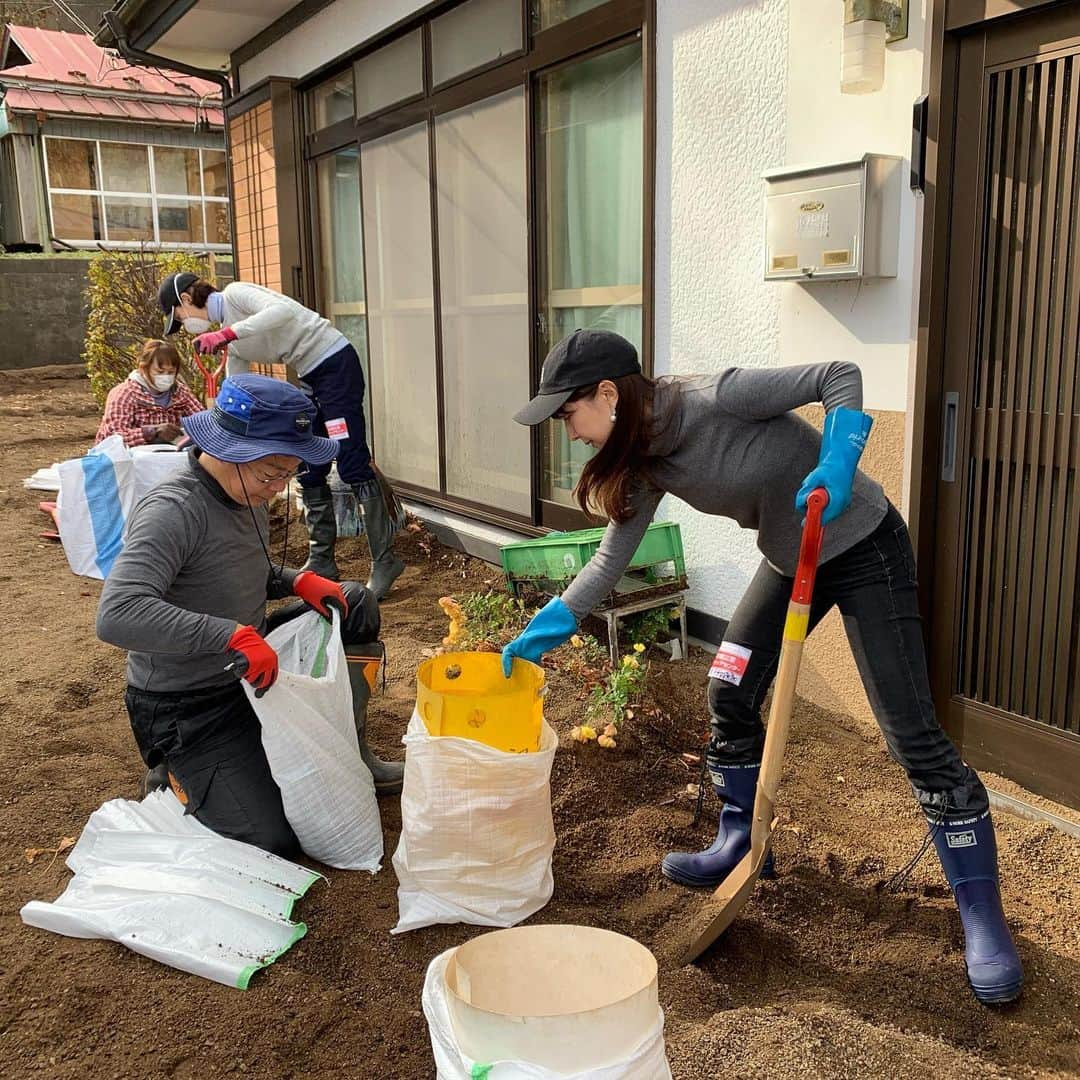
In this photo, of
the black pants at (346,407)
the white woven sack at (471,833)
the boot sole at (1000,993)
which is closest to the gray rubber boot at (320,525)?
the black pants at (346,407)

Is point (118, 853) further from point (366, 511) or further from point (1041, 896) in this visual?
point (366, 511)

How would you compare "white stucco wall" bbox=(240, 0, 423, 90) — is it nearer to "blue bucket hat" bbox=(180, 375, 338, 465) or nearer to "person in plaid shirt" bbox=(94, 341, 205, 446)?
"person in plaid shirt" bbox=(94, 341, 205, 446)

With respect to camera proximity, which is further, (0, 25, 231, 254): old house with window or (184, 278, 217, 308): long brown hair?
(0, 25, 231, 254): old house with window

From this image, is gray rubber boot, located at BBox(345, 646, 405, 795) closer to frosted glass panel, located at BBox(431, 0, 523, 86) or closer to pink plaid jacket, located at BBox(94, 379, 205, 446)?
frosted glass panel, located at BBox(431, 0, 523, 86)

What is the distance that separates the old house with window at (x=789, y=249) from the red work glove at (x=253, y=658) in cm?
204

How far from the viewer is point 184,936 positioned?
247 cm

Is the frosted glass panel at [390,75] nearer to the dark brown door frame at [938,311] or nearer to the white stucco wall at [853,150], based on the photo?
the white stucco wall at [853,150]

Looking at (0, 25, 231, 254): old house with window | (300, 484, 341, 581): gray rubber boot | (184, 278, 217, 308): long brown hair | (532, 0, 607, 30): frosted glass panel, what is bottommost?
(300, 484, 341, 581): gray rubber boot

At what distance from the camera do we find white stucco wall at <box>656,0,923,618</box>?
3.37m

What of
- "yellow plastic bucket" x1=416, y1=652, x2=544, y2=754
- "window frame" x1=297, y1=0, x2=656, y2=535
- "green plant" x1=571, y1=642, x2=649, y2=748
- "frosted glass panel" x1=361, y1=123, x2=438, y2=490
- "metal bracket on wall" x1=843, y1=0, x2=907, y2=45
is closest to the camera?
"yellow plastic bucket" x1=416, y1=652, x2=544, y2=754

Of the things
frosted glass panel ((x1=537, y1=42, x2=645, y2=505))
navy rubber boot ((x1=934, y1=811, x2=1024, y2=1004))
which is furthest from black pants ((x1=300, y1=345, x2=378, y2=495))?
navy rubber boot ((x1=934, y1=811, x2=1024, y2=1004))

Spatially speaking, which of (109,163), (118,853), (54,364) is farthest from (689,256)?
(109,163)

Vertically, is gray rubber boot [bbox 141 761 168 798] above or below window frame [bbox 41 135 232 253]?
below

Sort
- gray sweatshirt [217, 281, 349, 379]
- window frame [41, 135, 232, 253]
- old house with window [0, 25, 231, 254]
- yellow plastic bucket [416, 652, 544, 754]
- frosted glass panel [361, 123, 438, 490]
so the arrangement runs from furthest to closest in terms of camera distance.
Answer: window frame [41, 135, 232, 253], old house with window [0, 25, 231, 254], frosted glass panel [361, 123, 438, 490], gray sweatshirt [217, 281, 349, 379], yellow plastic bucket [416, 652, 544, 754]
